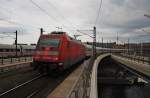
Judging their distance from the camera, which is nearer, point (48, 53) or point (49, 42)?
point (48, 53)

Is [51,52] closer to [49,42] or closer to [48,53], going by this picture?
[48,53]

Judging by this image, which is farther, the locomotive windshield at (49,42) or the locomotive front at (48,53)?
the locomotive windshield at (49,42)

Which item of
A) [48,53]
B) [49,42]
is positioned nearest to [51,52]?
[48,53]

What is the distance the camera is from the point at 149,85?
1244 inches

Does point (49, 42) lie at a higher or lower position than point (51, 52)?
higher

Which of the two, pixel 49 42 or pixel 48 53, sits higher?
pixel 49 42

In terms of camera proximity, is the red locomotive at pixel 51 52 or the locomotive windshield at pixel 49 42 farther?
the locomotive windshield at pixel 49 42

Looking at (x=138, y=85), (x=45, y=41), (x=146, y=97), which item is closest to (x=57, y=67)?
→ (x=45, y=41)

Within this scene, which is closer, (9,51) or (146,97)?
(146,97)

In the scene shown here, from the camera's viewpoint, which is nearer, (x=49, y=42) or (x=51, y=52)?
(x=51, y=52)

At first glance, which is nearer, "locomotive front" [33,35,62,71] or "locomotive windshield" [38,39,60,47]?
"locomotive front" [33,35,62,71]

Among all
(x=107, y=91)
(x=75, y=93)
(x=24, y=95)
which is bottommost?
(x=107, y=91)

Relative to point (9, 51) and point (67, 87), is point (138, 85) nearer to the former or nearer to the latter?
point (67, 87)

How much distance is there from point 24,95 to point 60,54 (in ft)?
22.5
